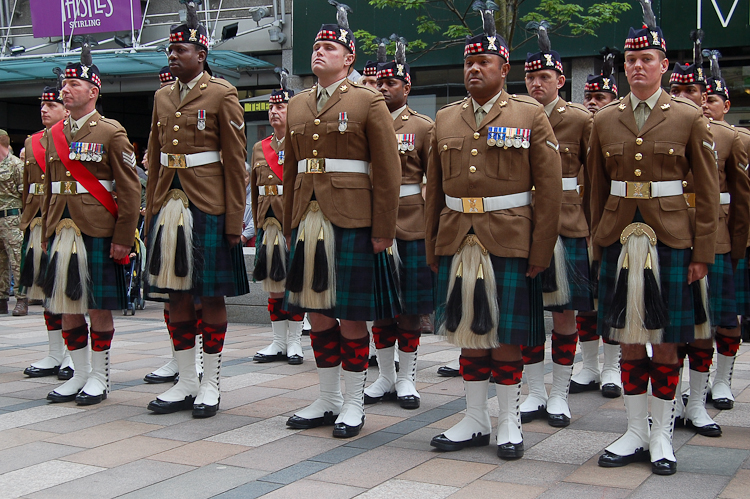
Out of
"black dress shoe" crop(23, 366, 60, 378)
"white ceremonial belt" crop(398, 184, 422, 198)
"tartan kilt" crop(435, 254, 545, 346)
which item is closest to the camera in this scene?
"tartan kilt" crop(435, 254, 545, 346)

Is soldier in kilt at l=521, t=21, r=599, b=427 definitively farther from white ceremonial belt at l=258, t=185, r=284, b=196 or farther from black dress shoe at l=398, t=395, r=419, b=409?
white ceremonial belt at l=258, t=185, r=284, b=196

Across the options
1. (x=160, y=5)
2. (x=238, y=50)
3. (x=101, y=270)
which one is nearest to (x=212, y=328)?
(x=101, y=270)

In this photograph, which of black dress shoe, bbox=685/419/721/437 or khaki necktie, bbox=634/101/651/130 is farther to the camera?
black dress shoe, bbox=685/419/721/437

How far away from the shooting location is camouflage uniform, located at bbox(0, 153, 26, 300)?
34.6ft

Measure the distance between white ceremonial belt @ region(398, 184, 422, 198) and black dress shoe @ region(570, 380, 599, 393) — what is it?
67.3 inches

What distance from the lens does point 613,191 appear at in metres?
4.37

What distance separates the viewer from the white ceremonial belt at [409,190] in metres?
5.75

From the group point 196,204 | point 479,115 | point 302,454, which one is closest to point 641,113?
point 479,115

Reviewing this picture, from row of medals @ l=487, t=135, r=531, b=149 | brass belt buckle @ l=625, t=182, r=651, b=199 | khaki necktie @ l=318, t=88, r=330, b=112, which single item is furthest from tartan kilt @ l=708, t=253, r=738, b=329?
khaki necktie @ l=318, t=88, r=330, b=112

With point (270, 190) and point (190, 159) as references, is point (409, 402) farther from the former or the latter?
point (270, 190)

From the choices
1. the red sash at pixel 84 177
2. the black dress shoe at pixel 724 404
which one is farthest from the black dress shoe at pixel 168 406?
the black dress shoe at pixel 724 404

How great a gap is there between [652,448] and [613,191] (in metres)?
1.27

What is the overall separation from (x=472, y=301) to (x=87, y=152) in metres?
2.83

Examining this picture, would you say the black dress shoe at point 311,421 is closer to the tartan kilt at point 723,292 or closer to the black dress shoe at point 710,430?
the black dress shoe at point 710,430
